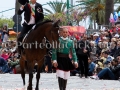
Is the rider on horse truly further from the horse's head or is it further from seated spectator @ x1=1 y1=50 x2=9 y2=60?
seated spectator @ x1=1 y1=50 x2=9 y2=60

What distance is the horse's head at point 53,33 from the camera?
42.6 feet

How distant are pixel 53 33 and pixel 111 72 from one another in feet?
27.2

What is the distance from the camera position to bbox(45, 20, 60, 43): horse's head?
42.6 ft

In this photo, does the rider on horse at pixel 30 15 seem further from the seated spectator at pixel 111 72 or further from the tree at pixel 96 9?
the tree at pixel 96 9

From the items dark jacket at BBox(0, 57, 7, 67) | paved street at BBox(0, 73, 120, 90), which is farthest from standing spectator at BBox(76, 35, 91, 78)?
dark jacket at BBox(0, 57, 7, 67)

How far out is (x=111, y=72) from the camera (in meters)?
21.0

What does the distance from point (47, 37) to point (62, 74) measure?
53.3 inches

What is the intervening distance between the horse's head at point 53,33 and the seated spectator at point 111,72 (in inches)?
300

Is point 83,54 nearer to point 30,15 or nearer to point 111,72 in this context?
point 111,72

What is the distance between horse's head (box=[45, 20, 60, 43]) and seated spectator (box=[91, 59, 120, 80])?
761 centimetres

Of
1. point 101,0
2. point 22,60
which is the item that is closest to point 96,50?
point 22,60

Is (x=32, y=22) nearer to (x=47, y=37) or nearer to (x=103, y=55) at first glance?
(x=47, y=37)

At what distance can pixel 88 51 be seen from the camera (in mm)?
22328

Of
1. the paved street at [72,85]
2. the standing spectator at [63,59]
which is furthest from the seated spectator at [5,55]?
Result: the standing spectator at [63,59]
